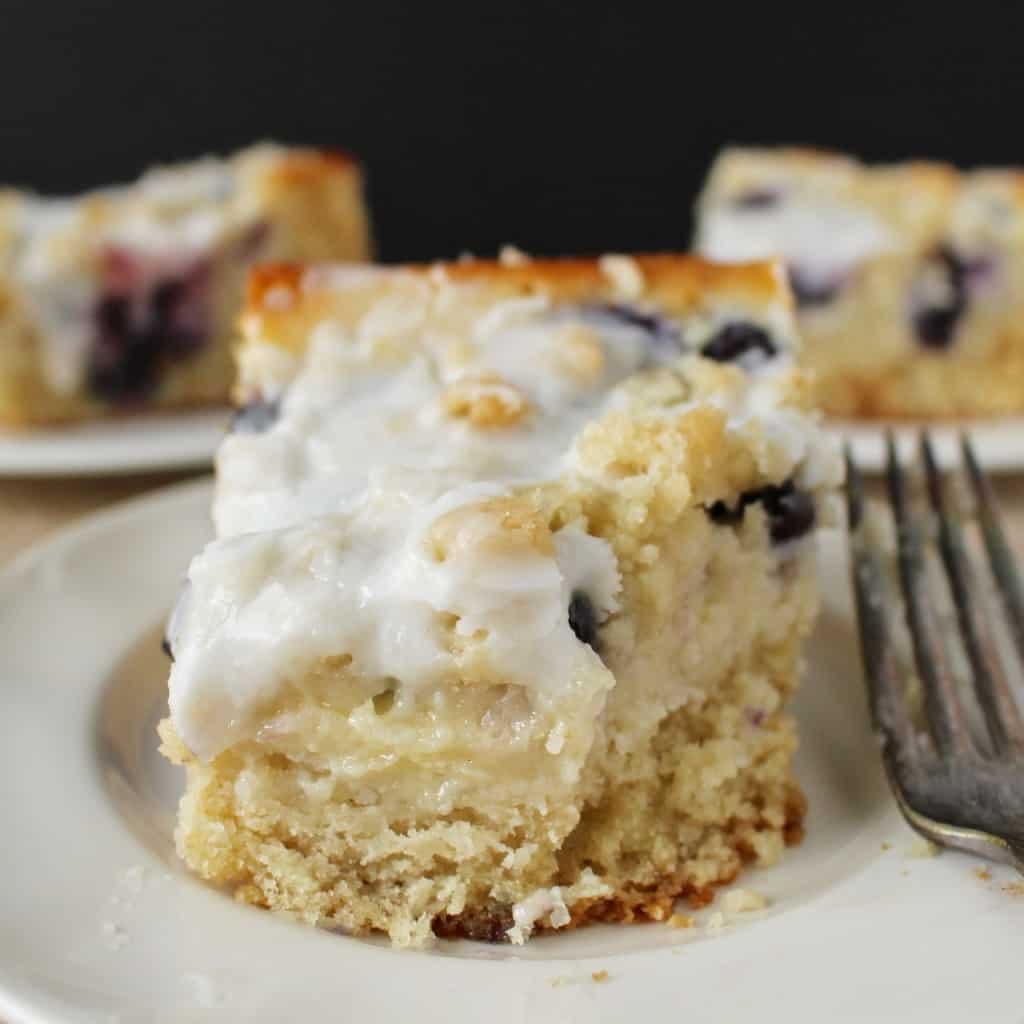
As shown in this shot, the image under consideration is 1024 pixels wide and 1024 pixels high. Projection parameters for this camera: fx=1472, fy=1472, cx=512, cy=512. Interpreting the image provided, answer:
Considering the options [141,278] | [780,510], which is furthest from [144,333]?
[780,510]

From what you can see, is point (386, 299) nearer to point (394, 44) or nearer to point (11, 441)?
point (11, 441)

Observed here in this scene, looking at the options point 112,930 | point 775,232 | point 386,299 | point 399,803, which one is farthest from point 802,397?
point 775,232

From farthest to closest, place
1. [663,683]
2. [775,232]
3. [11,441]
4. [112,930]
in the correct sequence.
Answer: [775,232] → [11,441] → [663,683] → [112,930]

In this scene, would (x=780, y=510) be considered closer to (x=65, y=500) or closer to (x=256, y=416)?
(x=256, y=416)

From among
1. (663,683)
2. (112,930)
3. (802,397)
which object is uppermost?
(802,397)

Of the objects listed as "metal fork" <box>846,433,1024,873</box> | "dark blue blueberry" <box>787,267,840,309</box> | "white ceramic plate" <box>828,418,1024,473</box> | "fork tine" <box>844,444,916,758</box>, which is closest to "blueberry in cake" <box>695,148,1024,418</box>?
"dark blue blueberry" <box>787,267,840,309</box>
